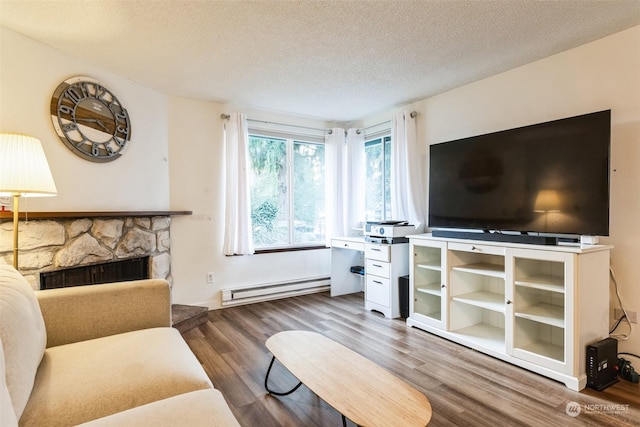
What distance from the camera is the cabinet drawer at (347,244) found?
3782 millimetres

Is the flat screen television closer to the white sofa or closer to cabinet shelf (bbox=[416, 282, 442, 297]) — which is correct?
cabinet shelf (bbox=[416, 282, 442, 297])

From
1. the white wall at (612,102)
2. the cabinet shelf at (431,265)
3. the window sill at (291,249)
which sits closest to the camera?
the white wall at (612,102)

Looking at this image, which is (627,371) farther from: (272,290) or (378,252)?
(272,290)

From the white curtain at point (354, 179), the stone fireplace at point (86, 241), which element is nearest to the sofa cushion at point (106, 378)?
the stone fireplace at point (86, 241)

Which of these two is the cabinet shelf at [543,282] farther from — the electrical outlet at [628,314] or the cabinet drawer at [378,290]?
the cabinet drawer at [378,290]

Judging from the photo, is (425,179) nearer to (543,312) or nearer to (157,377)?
(543,312)

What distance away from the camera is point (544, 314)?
2.27 metres

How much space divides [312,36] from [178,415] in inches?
90.9

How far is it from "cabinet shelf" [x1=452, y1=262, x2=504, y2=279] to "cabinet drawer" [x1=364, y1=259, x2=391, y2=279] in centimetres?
75

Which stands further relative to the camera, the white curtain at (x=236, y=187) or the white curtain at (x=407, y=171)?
the white curtain at (x=236, y=187)

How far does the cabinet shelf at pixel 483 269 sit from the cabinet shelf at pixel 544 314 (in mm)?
296

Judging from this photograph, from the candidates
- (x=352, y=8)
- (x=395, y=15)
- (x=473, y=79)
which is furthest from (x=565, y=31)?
(x=352, y=8)

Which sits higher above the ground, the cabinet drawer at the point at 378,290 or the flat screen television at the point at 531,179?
the flat screen television at the point at 531,179

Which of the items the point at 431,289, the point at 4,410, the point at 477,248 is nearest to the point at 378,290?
the point at 431,289
